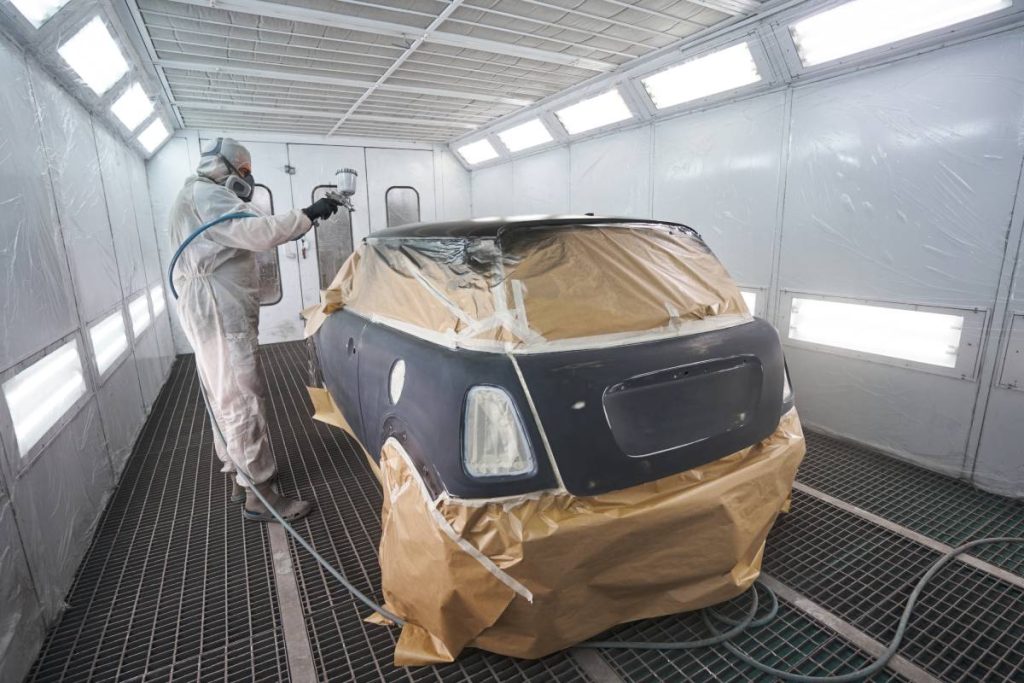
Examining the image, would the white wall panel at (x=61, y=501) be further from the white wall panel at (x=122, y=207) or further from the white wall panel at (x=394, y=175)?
the white wall panel at (x=394, y=175)

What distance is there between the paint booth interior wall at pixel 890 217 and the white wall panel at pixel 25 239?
4.72 metres

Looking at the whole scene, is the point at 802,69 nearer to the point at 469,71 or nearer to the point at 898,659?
the point at 469,71

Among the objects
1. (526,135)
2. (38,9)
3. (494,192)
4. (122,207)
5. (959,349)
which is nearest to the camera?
(38,9)

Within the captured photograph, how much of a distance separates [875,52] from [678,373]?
3.03 metres

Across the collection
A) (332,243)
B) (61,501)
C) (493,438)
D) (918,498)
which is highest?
(332,243)

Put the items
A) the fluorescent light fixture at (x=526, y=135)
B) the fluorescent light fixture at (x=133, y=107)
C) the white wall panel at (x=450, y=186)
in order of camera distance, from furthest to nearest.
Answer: the white wall panel at (x=450, y=186) < the fluorescent light fixture at (x=526, y=135) < the fluorescent light fixture at (x=133, y=107)

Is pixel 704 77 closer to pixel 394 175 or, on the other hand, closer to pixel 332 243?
pixel 394 175

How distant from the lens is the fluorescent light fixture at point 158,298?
5.53 metres

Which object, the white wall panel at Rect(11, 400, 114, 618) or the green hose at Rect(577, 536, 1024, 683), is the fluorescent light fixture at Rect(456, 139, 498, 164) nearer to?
the white wall panel at Rect(11, 400, 114, 618)

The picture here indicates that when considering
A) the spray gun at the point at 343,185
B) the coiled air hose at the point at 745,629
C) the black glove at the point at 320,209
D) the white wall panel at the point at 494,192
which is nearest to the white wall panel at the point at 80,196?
the black glove at the point at 320,209

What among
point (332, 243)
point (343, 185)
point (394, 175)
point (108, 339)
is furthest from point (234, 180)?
point (394, 175)

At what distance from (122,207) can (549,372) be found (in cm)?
492

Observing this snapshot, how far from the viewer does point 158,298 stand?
5.93m

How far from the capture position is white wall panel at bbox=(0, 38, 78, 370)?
207 cm
